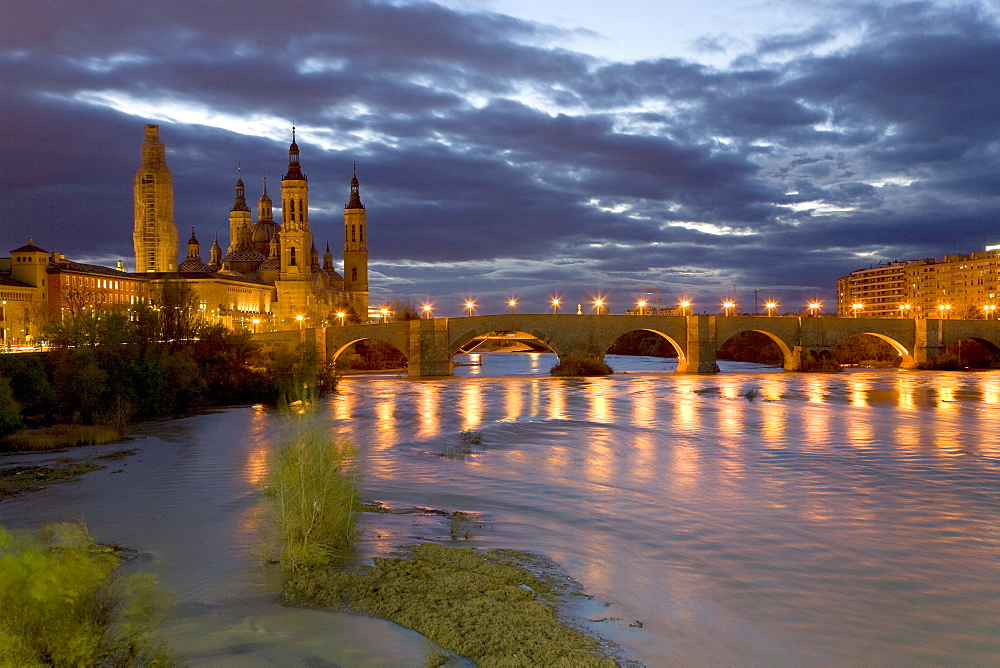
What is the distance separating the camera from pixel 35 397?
72.0 feet

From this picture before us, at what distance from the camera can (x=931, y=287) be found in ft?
346

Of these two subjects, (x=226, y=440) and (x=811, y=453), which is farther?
(x=226, y=440)

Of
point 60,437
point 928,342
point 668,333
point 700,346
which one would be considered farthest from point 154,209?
point 928,342

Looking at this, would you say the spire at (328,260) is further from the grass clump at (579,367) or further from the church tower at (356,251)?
the grass clump at (579,367)

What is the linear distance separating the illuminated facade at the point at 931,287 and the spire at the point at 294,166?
6240 cm

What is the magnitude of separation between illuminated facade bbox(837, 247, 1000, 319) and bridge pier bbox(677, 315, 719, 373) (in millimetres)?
43955

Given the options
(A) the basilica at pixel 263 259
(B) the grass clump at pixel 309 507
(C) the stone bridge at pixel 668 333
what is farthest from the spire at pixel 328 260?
(B) the grass clump at pixel 309 507

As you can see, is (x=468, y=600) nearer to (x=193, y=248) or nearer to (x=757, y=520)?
(x=757, y=520)

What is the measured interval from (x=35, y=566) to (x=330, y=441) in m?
4.75

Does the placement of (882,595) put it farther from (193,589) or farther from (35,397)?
(35,397)

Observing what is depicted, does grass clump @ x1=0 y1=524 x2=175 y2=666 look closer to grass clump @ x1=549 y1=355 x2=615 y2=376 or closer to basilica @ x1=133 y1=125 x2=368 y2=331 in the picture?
grass clump @ x1=549 y1=355 x2=615 y2=376

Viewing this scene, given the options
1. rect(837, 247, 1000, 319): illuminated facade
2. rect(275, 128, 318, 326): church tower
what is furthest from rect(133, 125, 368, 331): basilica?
rect(837, 247, 1000, 319): illuminated facade

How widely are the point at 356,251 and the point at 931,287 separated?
78.9m

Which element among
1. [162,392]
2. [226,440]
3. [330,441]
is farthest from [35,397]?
[330,441]
